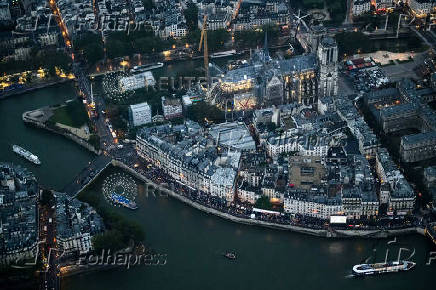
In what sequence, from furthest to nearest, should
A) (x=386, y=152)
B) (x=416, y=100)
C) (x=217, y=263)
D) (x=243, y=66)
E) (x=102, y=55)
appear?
1. (x=102, y=55)
2. (x=243, y=66)
3. (x=416, y=100)
4. (x=386, y=152)
5. (x=217, y=263)

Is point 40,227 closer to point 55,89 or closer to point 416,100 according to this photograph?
point 55,89

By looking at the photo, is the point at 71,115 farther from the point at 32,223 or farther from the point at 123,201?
the point at 32,223

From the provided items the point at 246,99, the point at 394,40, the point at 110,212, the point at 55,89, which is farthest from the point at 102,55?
the point at 394,40

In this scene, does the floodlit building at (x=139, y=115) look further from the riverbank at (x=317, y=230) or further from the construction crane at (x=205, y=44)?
the riverbank at (x=317, y=230)

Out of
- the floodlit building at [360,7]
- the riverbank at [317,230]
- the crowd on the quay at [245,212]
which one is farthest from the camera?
the floodlit building at [360,7]

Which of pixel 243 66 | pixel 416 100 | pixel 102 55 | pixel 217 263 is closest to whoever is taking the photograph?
pixel 217 263

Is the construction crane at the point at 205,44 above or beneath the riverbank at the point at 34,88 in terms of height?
above

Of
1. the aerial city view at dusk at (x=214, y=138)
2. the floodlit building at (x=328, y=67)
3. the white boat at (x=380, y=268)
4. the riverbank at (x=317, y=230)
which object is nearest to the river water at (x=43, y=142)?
the aerial city view at dusk at (x=214, y=138)
